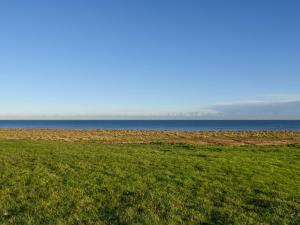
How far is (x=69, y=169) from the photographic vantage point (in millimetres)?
19297

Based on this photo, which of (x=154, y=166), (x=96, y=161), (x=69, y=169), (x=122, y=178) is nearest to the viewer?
→ (x=122, y=178)

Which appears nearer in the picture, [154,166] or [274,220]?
[274,220]

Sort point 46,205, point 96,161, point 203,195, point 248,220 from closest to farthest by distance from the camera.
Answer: point 248,220, point 46,205, point 203,195, point 96,161

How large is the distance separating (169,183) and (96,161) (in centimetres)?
713

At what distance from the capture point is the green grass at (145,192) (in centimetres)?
1185

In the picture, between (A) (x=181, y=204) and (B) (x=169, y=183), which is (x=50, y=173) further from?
(A) (x=181, y=204)

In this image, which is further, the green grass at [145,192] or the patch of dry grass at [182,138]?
the patch of dry grass at [182,138]

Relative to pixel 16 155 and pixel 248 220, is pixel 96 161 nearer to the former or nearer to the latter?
pixel 16 155

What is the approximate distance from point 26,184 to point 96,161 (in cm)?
649

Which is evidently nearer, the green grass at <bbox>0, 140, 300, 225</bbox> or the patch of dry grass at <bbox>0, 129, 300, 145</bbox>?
the green grass at <bbox>0, 140, 300, 225</bbox>

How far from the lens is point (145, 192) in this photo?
1471 cm

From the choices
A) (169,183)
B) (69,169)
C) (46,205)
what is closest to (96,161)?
(69,169)

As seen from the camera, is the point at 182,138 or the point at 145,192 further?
the point at 182,138

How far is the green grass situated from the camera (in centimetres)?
1185
